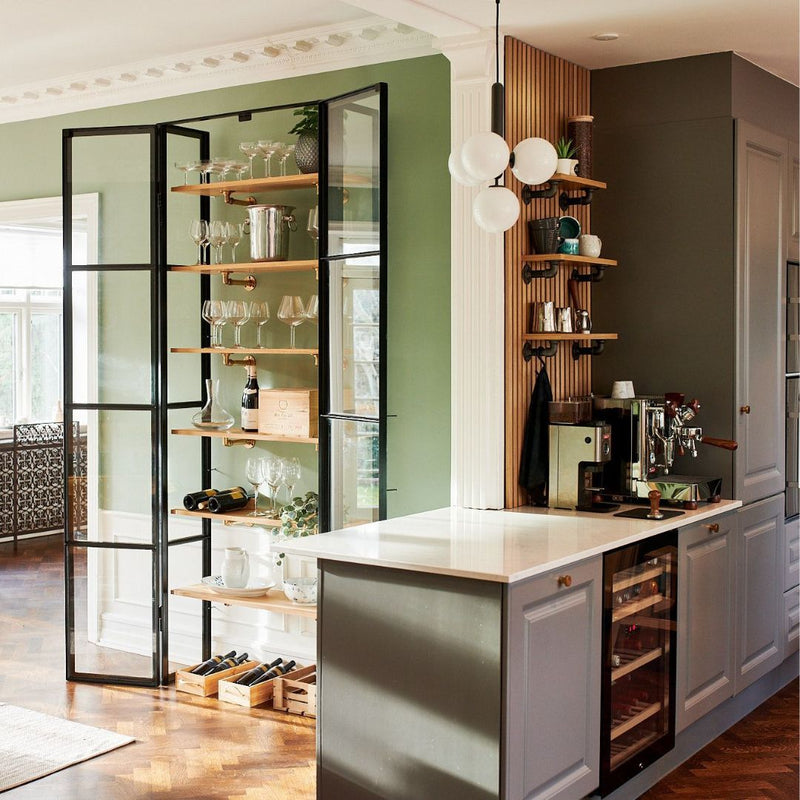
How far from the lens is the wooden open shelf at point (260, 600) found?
4.39 metres

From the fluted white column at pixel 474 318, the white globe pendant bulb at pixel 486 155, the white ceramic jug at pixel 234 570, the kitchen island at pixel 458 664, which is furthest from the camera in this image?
the white ceramic jug at pixel 234 570

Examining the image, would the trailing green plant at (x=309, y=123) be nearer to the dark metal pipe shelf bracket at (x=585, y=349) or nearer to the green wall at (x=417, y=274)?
the green wall at (x=417, y=274)

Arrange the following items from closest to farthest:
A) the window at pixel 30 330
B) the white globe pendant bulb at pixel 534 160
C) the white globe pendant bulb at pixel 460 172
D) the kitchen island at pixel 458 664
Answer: the kitchen island at pixel 458 664
the white globe pendant bulb at pixel 460 172
the white globe pendant bulb at pixel 534 160
the window at pixel 30 330

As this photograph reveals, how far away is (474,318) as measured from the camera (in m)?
3.89

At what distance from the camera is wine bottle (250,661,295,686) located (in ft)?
14.8

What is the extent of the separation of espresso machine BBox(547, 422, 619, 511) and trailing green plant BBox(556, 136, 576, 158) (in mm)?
1017

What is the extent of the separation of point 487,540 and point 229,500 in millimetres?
1848

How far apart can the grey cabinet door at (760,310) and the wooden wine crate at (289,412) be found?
1707mm

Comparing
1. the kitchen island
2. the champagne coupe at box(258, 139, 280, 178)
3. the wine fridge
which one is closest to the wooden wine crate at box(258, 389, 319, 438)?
the champagne coupe at box(258, 139, 280, 178)

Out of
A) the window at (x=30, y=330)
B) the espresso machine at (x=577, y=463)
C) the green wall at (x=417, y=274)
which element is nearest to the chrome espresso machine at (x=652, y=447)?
the espresso machine at (x=577, y=463)

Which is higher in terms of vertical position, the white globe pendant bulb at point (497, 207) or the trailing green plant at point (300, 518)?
the white globe pendant bulb at point (497, 207)

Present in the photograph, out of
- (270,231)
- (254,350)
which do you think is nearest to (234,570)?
(254,350)

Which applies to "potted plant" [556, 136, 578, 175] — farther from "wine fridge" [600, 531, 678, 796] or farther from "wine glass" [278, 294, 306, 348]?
"wine fridge" [600, 531, 678, 796]

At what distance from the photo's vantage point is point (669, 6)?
3539 millimetres
